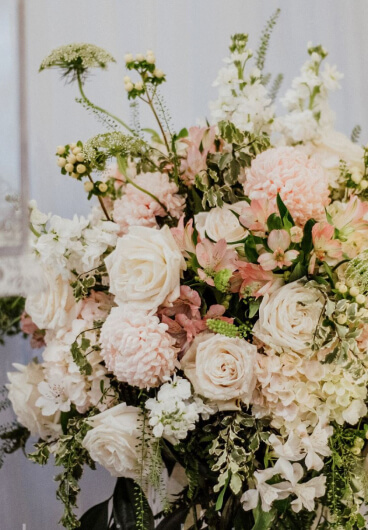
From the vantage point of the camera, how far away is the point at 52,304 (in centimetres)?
87

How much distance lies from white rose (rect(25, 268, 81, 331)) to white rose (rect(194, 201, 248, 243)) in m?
0.21

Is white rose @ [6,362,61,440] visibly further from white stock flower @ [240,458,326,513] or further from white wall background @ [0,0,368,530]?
white stock flower @ [240,458,326,513]

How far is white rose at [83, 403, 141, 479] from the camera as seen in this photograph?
2.55ft

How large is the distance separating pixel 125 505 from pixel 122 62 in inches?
31.3

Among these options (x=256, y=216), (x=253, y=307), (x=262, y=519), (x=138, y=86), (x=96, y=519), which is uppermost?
(x=138, y=86)

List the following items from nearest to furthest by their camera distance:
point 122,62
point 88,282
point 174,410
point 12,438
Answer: point 174,410
point 88,282
point 12,438
point 122,62

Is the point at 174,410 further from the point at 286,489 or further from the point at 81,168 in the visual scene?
the point at 81,168

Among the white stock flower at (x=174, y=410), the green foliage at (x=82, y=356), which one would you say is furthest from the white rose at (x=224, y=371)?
the green foliage at (x=82, y=356)

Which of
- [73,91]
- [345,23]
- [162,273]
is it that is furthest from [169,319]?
[345,23]

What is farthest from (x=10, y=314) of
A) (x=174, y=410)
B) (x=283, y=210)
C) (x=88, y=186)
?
(x=283, y=210)

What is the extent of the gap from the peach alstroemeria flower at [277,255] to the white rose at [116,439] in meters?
0.25

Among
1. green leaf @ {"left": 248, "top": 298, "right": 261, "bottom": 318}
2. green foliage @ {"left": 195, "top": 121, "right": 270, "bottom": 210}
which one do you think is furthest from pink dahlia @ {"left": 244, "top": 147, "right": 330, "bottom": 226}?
green leaf @ {"left": 248, "top": 298, "right": 261, "bottom": 318}

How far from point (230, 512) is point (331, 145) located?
574mm

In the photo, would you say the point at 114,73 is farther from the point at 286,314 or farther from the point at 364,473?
the point at 364,473
